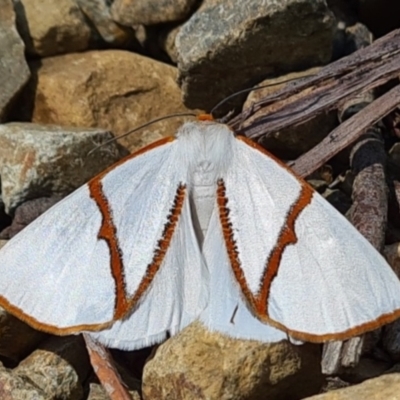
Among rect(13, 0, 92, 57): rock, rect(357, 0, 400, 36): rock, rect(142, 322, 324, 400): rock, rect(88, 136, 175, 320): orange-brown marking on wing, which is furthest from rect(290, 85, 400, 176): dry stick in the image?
rect(13, 0, 92, 57): rock

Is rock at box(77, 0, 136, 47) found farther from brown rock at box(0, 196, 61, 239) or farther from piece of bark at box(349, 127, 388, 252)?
piece of bark at box(349, 127, 388, 252)

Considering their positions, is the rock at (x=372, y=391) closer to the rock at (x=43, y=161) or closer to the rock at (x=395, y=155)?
the rock at (x=395, y=155)

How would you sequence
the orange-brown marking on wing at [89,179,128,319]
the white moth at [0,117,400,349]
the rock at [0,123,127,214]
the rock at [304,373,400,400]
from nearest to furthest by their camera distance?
the rock at [304,373,400,400] < the white moth at [0,117,400,349] < the orange-brown marking on wing at [89,179,128,319] < the rock at [0,123,127,214]

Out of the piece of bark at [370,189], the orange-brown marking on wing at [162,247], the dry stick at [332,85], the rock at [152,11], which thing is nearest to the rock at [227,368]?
the orange-brown marking on wing at [162,247]

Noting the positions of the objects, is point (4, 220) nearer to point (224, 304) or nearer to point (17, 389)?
point (17, 389)

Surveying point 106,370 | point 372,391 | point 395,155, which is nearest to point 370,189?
point 395,155
